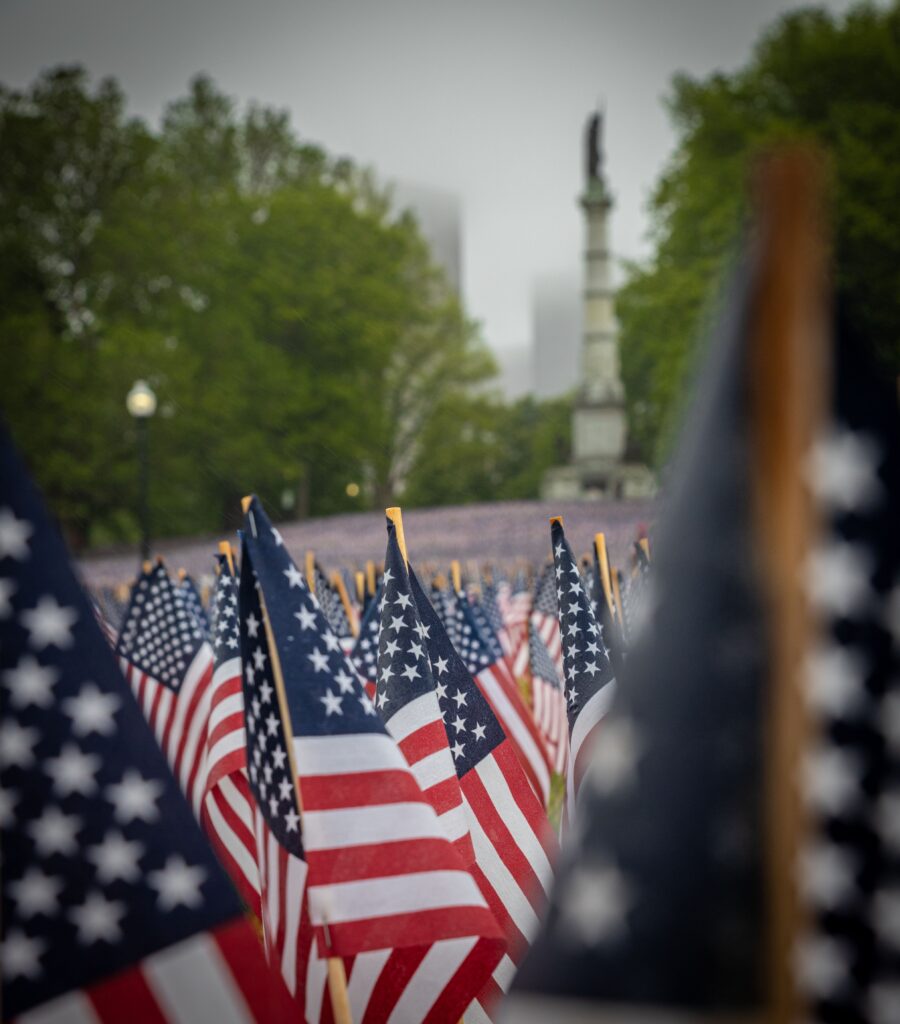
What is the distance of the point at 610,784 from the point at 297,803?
1445 millimetres

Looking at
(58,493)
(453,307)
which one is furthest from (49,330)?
(453,307)

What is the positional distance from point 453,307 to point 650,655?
45.3 meters

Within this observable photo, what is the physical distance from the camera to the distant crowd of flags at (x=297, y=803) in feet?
7.46

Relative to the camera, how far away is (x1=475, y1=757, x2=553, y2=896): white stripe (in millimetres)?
4266

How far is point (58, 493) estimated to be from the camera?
33312mm

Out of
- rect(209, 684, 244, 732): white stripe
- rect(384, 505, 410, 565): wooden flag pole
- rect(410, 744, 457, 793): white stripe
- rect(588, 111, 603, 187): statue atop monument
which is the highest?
rect(588, 111, 603, 187): statue atop monument

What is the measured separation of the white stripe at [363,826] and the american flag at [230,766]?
156 cm

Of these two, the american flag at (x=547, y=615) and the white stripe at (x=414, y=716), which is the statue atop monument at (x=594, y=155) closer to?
the american flag at (x=547, y=615)

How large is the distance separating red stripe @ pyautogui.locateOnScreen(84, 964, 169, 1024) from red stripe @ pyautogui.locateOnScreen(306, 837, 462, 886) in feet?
2.29

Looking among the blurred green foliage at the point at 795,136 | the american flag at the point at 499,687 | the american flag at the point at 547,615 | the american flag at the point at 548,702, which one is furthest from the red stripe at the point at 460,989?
the blurred green foliage at the point at 795,136

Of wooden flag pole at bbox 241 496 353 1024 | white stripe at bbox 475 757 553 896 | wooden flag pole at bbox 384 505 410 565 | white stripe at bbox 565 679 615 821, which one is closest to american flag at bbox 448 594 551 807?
white stripe at bbox 565 679 615 821

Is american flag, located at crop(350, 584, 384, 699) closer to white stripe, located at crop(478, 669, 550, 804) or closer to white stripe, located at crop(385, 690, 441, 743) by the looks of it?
white stripe, located at crop(478, 669, 550, 804)

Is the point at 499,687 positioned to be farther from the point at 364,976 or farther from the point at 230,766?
the point at 364,976

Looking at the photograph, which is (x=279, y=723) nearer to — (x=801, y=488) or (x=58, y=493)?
(x=801, y=488)
